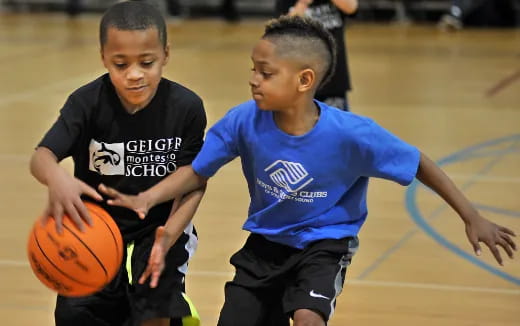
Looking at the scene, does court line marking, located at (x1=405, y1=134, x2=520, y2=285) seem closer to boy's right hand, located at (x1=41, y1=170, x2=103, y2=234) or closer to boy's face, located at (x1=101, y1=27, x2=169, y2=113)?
boy's face, located at (x1=101, y1=27, x2=169, y2=113)

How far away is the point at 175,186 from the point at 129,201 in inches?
9.1

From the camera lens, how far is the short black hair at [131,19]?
10.6 ft

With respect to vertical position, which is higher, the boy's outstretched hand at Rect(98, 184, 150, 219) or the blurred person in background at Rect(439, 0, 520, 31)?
the boy's outstretched hand at Rect(98, 184, 150, 219)

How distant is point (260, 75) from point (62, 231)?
32.2 inches

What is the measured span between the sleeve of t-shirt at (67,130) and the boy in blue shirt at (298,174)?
33cm

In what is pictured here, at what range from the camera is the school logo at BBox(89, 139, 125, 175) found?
337 centimetres

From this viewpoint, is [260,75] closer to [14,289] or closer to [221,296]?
[221,296]

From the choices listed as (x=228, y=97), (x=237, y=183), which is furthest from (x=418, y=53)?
(x=237, y=183)

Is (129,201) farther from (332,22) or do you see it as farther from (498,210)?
(498,210)

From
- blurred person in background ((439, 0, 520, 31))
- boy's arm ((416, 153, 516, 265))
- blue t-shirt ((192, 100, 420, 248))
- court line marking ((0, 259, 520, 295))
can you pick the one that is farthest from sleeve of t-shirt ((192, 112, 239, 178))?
blurred person in background ((439, 0, 520, 31))

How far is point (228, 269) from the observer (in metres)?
4.85

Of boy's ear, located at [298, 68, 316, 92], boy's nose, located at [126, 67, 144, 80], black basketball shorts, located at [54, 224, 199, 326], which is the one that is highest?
boy's nose, located at [126, 67, 144, 80]

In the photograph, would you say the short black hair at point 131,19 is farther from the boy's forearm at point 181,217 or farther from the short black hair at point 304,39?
the boy's forearm at point 181,217

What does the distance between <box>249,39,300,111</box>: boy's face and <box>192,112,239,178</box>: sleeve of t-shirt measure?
0.17 m
